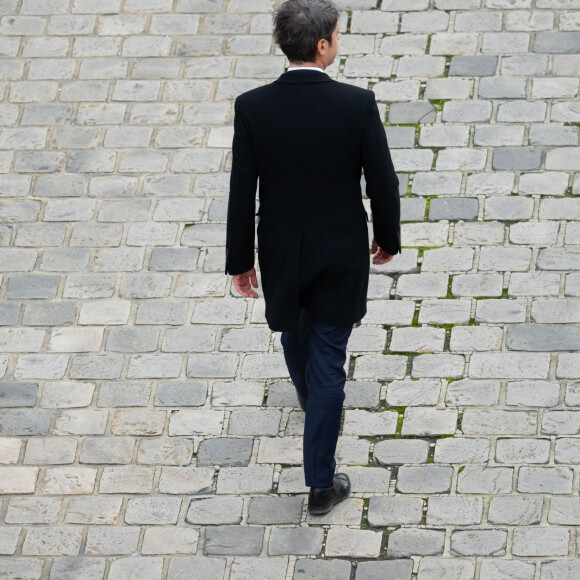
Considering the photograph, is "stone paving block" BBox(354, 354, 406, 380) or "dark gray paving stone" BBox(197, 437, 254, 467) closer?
"dark gray paving stone" BBox(197, 437, 254, 467)

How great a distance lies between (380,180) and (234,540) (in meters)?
1.63

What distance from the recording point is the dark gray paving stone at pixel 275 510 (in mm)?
4727

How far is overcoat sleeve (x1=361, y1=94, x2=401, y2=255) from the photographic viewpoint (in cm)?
403

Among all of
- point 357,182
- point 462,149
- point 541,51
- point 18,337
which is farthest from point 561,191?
point 18,337

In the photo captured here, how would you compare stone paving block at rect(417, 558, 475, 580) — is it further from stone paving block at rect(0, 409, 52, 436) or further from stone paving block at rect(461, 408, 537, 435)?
stone paving block at rect(0, 409, 52, 436)

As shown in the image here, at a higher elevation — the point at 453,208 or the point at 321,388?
the point at 453,208

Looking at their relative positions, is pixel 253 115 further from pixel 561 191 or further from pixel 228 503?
pixel 561 191

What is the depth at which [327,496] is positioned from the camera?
4.67m

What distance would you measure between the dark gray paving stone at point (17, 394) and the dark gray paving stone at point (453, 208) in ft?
7.51

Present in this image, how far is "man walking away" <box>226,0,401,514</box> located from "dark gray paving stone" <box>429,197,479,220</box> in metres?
1.60

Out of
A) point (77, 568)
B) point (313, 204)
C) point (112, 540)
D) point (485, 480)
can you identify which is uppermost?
point (313, 204)

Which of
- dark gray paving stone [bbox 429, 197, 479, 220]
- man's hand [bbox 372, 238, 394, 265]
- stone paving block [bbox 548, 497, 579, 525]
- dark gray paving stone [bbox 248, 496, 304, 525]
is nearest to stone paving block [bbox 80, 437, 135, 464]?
dark gray paving stone [bbox 248, 496, 304, 525]

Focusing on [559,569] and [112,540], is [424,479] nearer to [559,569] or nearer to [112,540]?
[559,569]

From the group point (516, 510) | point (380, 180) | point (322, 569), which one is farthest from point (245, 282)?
point (516, 510)
